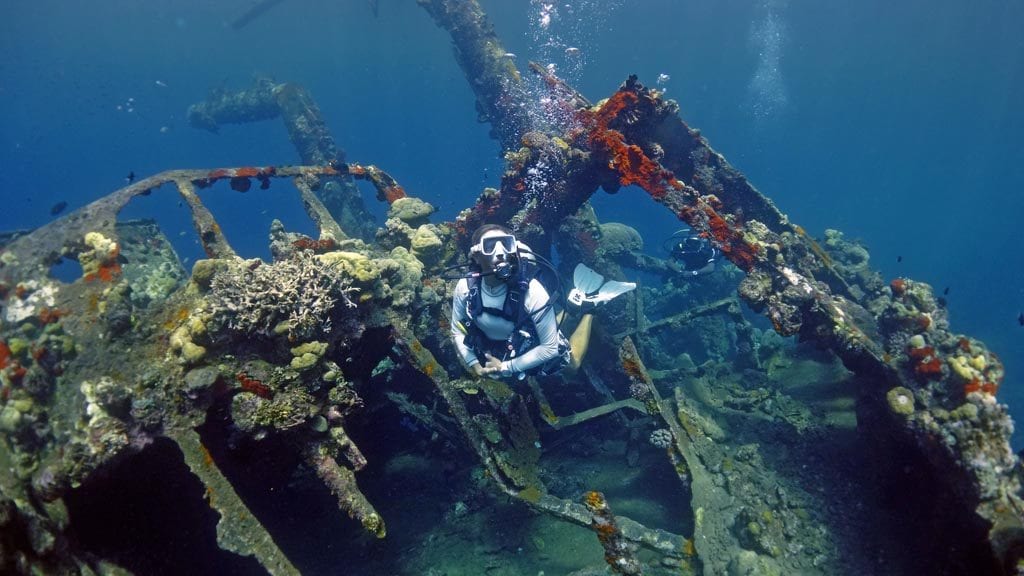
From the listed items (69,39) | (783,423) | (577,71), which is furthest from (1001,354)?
(69,39)

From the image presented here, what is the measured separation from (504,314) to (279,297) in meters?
2.64

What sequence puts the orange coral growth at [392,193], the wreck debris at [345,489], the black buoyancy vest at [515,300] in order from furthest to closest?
the orange coral growth at [392,193] → the black buoyancy vest at [515,300] → the wreck debris at [345,489]

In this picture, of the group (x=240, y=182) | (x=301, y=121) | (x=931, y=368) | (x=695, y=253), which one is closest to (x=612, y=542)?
(x=931, y=368)

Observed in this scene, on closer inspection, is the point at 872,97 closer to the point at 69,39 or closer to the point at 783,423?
the point at 783,423

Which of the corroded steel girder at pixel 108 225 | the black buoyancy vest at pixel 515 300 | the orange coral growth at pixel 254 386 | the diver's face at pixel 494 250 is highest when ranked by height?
the corroded steel girder at pixel 108 225

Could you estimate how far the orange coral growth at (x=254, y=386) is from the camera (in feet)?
15.2

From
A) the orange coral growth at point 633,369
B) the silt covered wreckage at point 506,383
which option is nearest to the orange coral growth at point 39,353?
the silt covered wreckage at point 506,383

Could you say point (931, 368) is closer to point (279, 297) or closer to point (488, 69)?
point (279, 297)

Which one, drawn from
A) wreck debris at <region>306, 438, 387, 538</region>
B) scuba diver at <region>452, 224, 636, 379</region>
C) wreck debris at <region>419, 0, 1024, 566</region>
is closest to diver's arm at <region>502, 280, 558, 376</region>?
scuba diver at <region>452, 224, 636, 379</region>

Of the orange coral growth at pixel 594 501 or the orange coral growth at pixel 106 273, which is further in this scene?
the orange coral growth at pixel 106 273

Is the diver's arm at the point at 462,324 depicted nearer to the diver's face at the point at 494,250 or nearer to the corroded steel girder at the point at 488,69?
the diver's face at the point at 494,250

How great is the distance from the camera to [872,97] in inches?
5138

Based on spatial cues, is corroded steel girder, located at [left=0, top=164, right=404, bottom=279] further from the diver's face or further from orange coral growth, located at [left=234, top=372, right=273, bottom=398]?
the diver's face

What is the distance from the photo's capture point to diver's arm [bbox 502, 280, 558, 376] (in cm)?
570
